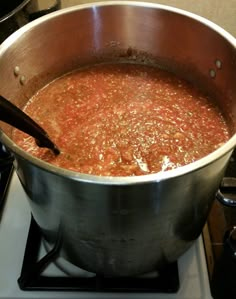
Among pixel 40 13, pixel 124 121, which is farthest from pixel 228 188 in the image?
pixel 40 13

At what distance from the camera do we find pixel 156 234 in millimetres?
653

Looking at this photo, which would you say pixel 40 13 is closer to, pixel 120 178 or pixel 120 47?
pixel 120 47

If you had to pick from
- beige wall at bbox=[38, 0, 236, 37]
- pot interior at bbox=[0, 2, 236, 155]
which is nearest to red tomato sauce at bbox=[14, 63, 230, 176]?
pot interior at bbox=[0, 2, 236, 155]

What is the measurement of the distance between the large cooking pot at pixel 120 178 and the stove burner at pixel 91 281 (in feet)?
0.08

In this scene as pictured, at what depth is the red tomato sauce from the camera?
80cm

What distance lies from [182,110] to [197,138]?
0.34 feet

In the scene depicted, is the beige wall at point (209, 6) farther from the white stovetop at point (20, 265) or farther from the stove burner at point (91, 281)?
the stove burner at point (91, 281)

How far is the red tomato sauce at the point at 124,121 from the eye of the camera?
80 cm

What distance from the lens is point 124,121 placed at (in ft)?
2.96

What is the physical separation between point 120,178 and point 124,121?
0.39 meters

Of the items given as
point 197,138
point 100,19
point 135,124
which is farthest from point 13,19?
point 197,138

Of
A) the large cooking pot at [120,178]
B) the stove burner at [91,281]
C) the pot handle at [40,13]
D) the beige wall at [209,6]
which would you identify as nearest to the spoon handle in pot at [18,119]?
the large cooking pot at [120,178]

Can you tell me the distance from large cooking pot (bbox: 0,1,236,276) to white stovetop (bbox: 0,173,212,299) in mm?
48

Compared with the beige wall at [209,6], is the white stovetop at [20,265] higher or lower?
lower
